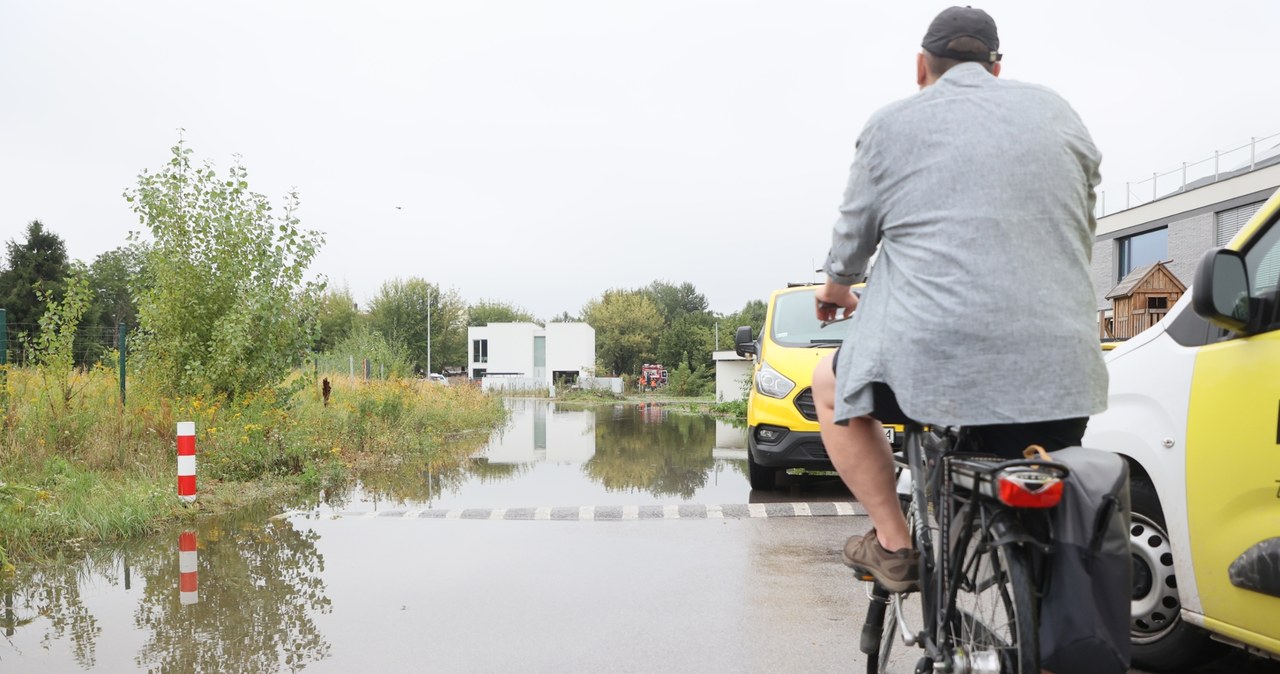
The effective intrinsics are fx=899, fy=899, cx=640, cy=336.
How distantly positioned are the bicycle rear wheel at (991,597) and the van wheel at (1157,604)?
1.62 meters

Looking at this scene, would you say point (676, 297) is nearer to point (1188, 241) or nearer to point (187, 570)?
point (1188, 241)

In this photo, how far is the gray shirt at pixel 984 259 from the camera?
2.16 m

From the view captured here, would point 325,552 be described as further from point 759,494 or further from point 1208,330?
point 1208,330

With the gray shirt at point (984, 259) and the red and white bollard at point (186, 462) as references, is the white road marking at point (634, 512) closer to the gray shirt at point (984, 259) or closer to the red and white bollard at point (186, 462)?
the red and white bollard at point (186, 462)

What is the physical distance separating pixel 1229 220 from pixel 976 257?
110 feet

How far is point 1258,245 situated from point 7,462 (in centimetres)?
895

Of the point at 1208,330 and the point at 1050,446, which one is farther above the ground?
the point at 1208,330

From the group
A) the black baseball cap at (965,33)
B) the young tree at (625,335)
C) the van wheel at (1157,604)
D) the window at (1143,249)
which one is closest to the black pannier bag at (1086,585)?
the black baseball cap at (965,33)

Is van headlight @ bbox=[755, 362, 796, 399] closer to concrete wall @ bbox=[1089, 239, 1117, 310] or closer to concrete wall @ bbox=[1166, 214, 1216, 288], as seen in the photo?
concrete wall @ bbox=[1166, 214, 1216, 288]

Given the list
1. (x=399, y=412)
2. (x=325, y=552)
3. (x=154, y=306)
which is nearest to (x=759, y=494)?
(x=325, y=552)

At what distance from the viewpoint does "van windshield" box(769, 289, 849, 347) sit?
9219 millimetres

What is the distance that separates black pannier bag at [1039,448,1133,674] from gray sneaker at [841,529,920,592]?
522mm

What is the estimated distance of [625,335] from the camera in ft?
260

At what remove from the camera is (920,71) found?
2.56 meters
